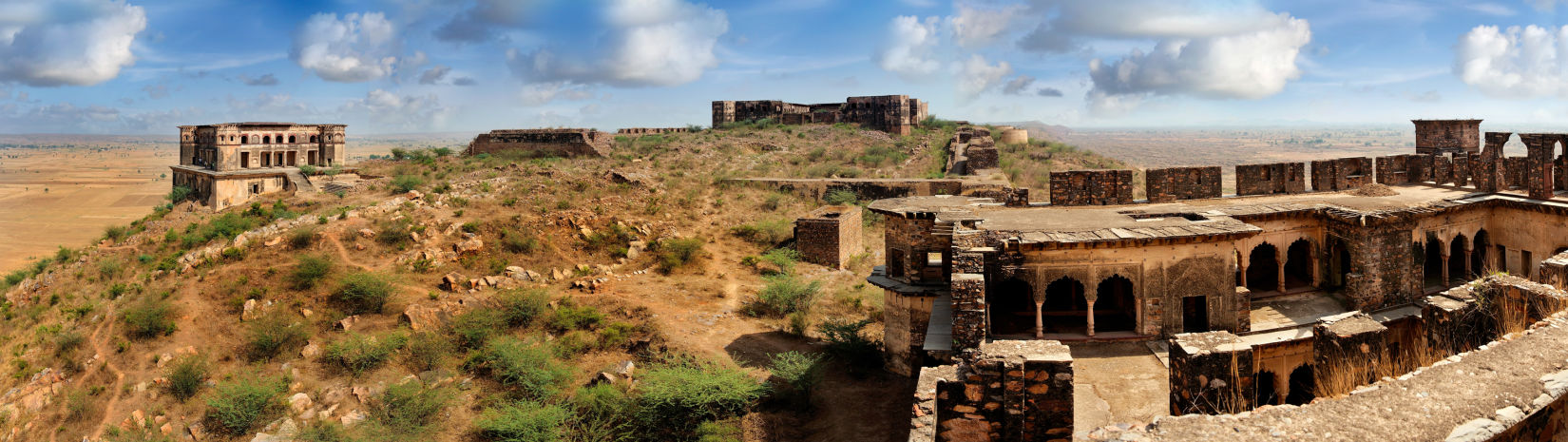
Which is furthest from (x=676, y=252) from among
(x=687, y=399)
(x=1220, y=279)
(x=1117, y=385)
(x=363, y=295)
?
(x=1117, y=385)

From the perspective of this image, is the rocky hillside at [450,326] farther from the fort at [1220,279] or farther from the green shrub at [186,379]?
the fort at [1220,279]

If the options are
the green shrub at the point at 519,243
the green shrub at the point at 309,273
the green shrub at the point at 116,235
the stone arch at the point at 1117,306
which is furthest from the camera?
the green shrub at the point at 116,235

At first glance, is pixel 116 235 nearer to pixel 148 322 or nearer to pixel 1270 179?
pixel 148 322

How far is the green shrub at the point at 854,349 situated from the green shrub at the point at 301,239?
13911 mm

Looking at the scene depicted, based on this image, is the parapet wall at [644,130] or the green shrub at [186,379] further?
the parapet wall at [644,130]

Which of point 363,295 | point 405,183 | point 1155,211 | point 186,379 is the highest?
point 405,183

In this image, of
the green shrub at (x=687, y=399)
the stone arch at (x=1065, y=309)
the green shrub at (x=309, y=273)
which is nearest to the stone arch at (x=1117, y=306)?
the stone arch at (x=1065, y=309)

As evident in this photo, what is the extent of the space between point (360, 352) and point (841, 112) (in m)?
46.6

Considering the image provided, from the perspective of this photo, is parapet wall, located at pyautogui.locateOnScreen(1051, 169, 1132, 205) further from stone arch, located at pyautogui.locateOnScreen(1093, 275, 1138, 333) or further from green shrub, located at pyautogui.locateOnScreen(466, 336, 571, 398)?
green shrub, located at pyautogui.locateOnScreen(466, 336, 571, 398)

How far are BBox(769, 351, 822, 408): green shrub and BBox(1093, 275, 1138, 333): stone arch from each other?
478 centimetres

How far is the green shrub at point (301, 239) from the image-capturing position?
20.3m

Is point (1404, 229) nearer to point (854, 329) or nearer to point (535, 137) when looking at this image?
point (854, 329)

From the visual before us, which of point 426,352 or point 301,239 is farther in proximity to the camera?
point 301,239

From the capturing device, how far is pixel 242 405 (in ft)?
43.0
